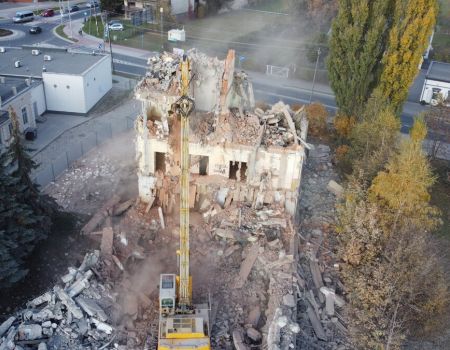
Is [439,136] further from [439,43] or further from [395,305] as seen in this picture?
[439,43]

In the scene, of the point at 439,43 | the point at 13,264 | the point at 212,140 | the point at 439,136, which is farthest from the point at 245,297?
the point at 439,43

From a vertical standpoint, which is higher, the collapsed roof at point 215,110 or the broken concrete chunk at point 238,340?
the collapsed roof at point 215,110

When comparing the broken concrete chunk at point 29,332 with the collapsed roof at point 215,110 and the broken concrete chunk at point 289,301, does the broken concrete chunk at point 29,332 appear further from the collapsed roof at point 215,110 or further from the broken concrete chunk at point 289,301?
the collapsed roof at point 215,110

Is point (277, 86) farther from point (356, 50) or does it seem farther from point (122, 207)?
point (122, 207)

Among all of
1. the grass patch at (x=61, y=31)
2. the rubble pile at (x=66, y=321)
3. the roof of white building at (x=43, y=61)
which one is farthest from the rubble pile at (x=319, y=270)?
the grass patch at (x=61, y=31)

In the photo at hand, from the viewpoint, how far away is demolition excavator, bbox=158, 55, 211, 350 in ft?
50.1

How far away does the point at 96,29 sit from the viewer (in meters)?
57.9

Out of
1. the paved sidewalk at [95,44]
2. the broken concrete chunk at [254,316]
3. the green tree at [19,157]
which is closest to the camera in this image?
the broken concrete chunk at [254,316]

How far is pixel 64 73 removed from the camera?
35.8 m

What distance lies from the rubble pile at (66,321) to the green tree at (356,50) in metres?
20.3

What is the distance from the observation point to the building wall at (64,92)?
3562cm

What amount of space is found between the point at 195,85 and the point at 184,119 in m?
9.57

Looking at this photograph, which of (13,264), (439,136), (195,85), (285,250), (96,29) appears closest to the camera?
(13,264)

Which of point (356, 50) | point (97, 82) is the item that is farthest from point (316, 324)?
point (97, 82)
